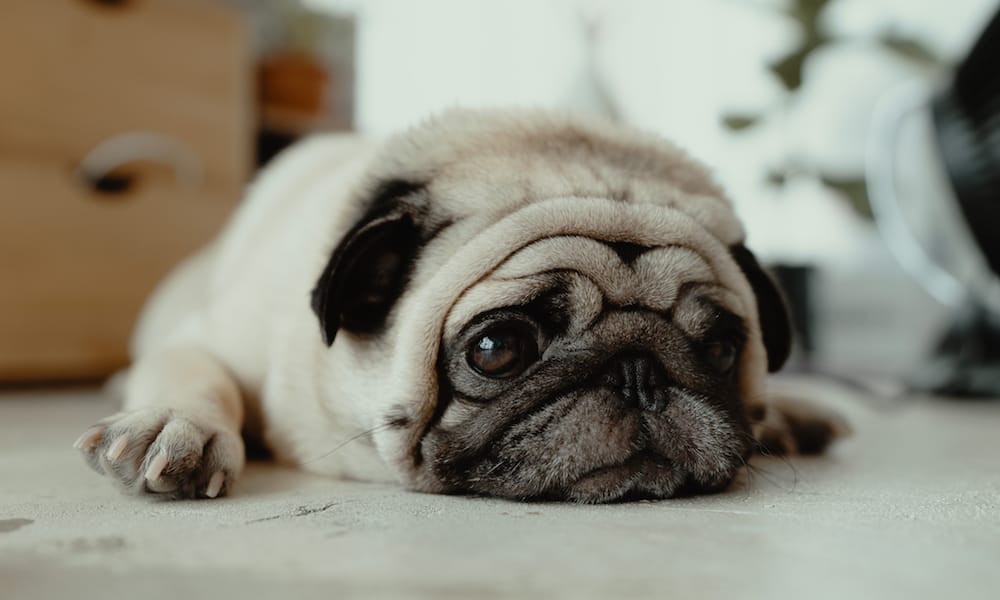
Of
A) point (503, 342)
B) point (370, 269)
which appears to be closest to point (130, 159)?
point (370, 269)

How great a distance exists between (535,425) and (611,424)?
15cm

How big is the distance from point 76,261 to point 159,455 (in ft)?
11.2

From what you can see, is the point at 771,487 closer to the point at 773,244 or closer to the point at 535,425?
the point at 535,425

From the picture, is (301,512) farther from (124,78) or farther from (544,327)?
(124,78)

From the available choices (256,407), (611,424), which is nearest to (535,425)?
(611,424)

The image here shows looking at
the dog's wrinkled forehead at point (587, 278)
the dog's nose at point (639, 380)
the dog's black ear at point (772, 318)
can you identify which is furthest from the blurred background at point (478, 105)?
the dog's nose at point (639, 380)

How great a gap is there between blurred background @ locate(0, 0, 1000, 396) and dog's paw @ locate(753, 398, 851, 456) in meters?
0.79

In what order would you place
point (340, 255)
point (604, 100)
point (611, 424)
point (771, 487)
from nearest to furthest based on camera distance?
point (611, 424)
point (340, 255)
point (771, 487)
point (604, 100)

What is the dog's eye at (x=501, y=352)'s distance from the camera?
182cm

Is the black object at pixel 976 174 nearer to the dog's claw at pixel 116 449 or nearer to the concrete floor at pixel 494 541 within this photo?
the concrete floor at pixel 494 541

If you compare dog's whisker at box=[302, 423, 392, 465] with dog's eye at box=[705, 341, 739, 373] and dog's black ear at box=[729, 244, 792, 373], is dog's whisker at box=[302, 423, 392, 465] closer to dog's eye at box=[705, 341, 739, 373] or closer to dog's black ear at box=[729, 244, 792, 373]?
dog's eye at box=[705, 341, 739, 373]

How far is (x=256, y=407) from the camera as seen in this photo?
238 cm

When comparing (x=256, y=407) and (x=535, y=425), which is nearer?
(x=535, y=425)

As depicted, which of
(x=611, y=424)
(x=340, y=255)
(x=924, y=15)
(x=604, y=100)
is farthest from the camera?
(x=604, y=100)
